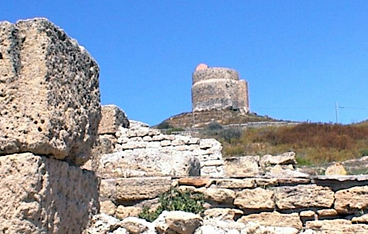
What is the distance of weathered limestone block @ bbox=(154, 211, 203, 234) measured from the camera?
12.2ft

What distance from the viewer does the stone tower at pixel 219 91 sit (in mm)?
45969

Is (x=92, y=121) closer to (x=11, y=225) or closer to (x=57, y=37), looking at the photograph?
(x=57, y=37)

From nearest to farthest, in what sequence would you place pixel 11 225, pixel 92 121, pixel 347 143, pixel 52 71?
1. pixel 11 225
2. pixel 52 71
3. pixel 92 121
4. pixel 347 143

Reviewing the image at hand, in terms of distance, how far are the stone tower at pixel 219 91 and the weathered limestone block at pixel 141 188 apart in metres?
40.5

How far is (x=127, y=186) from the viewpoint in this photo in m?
4.98

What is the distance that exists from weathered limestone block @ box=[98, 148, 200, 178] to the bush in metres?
0.57

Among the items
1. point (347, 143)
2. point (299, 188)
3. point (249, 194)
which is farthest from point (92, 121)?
point (347, 143)

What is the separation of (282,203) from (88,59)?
85.6 inches

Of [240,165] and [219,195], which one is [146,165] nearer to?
[219,195]

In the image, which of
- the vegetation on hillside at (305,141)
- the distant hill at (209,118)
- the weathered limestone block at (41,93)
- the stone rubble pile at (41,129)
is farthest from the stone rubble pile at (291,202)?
the distant hill at (209,118)

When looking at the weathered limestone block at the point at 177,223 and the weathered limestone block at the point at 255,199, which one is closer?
the weathered limestone block at the point at 177,223

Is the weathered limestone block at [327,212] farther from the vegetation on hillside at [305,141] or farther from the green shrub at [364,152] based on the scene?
the green shrub at [364,152]

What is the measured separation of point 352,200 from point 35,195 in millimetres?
2861

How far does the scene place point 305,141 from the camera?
27.2m
